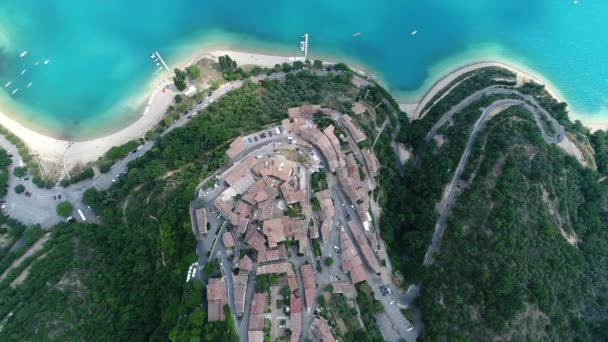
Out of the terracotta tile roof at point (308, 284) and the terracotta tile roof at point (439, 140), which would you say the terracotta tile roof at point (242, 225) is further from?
the terracotta tile roof at point (439, 140)

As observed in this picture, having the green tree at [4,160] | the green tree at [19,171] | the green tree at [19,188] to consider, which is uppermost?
the green tree at [4,160]

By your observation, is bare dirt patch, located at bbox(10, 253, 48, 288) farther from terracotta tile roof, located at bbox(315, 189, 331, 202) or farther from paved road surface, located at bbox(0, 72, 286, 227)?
terracotta tile roof, located at bbox(315, 189, 331, 202)

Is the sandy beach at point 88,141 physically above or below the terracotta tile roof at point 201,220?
above

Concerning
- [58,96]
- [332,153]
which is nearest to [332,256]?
[332,153]

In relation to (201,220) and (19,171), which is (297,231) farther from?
(19,171)

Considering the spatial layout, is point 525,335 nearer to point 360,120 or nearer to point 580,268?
point 580,268

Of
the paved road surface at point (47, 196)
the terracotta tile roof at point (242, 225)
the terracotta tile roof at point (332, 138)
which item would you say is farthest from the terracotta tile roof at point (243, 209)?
the paved road surface at point (47, 196)

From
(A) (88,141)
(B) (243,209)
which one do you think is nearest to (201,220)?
(B) (243,209)

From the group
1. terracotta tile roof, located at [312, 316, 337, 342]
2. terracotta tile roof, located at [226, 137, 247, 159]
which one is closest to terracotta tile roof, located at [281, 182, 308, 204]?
terracotta tile roof, located at [226, 137, 247, 159]
